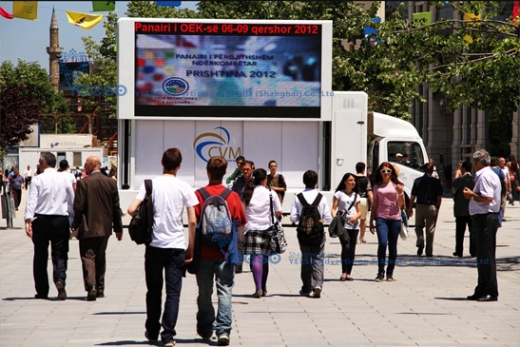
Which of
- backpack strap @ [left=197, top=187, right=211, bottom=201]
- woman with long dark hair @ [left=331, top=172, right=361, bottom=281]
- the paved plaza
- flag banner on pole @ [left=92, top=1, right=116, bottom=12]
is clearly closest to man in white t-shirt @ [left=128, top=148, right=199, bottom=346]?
backpack strap @ [left=197, top=187, right=211, bottom=201]

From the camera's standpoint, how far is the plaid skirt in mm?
12172

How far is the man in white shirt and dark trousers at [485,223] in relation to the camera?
11.7 meters

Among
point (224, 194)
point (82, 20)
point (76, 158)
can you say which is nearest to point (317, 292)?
point (224, 194)

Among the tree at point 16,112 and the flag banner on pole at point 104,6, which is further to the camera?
the tree at point 16,112

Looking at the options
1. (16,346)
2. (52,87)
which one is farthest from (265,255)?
(52,87)

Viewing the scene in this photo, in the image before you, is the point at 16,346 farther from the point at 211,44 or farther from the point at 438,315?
the point at 211,44

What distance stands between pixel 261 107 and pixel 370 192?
4.89 metres

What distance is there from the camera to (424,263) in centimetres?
1666

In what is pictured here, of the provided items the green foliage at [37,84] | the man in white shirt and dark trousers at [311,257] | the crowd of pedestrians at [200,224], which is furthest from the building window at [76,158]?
the man in white shirt and dark trousers at [311,257]

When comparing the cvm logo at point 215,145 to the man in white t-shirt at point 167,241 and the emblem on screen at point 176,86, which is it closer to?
the emblem on screen at point 176,86

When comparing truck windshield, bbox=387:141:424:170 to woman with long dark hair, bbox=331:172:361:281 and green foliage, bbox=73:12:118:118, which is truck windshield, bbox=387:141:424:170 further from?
green foliage, bbox=73:12:118:118

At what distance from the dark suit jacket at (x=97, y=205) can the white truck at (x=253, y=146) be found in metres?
11.9

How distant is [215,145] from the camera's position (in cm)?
2420

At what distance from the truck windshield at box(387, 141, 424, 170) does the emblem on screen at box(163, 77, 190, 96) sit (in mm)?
6555
